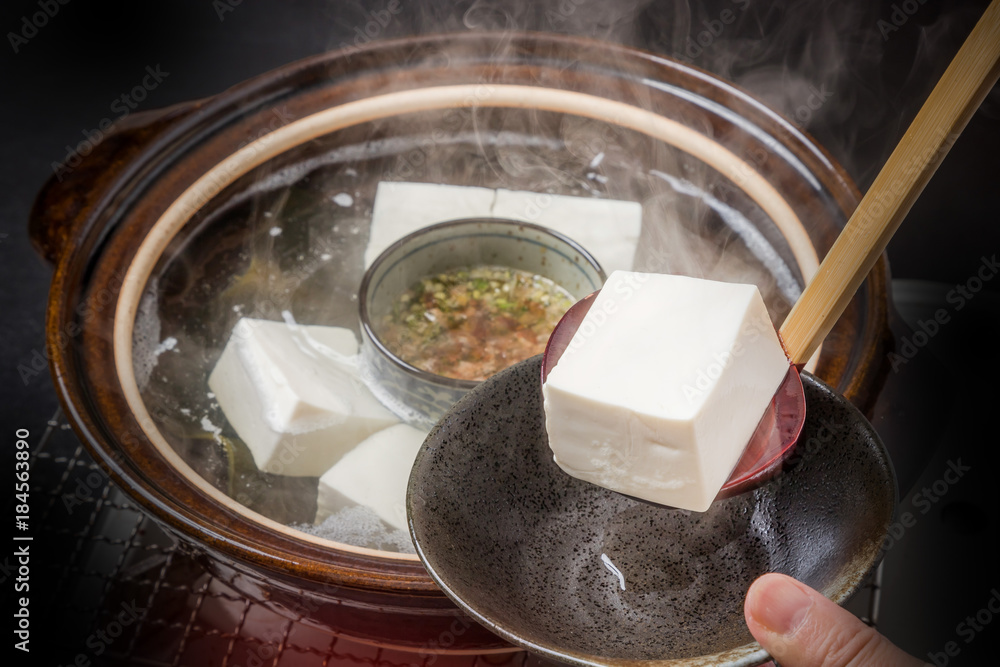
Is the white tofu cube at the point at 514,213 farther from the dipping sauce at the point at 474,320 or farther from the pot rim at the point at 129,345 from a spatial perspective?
the pot rim at the point at 129,345

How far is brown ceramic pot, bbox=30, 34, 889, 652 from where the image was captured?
50.6 inches

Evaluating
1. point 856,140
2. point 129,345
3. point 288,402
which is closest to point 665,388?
point 288,402

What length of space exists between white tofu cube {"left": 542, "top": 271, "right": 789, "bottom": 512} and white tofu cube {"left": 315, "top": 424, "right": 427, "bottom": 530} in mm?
436

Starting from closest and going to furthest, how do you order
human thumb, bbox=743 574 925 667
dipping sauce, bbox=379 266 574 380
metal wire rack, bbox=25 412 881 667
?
1. human thumb, bbox=743 574 925 667
2. metal wire rack, bbox=25 412 881 667
3. dipping sauce, bbox=379 266 574 380

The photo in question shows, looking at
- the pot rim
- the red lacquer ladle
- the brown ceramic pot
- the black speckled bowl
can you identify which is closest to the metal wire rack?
the brown ceramic pot

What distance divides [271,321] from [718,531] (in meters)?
1.00

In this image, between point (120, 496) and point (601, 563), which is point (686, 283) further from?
point (120, 496)

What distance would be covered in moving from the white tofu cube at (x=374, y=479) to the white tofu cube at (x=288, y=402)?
48 millimetres

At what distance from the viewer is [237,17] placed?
342cm

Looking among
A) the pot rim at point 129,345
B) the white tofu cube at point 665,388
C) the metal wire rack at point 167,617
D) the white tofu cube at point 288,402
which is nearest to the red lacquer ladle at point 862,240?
the white tofu cube at point 665,388

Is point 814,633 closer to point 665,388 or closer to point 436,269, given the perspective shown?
point 665,388

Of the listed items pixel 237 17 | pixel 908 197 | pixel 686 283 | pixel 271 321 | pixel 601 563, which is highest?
pixel 908 197

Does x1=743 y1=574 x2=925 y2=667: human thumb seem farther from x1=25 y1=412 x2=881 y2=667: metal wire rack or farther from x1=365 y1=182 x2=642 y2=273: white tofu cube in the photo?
x1=365 y1=182 x2=642 y2=273: white tofu cube

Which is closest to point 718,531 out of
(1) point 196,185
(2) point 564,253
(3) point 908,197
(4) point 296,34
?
(3) point 908,197
